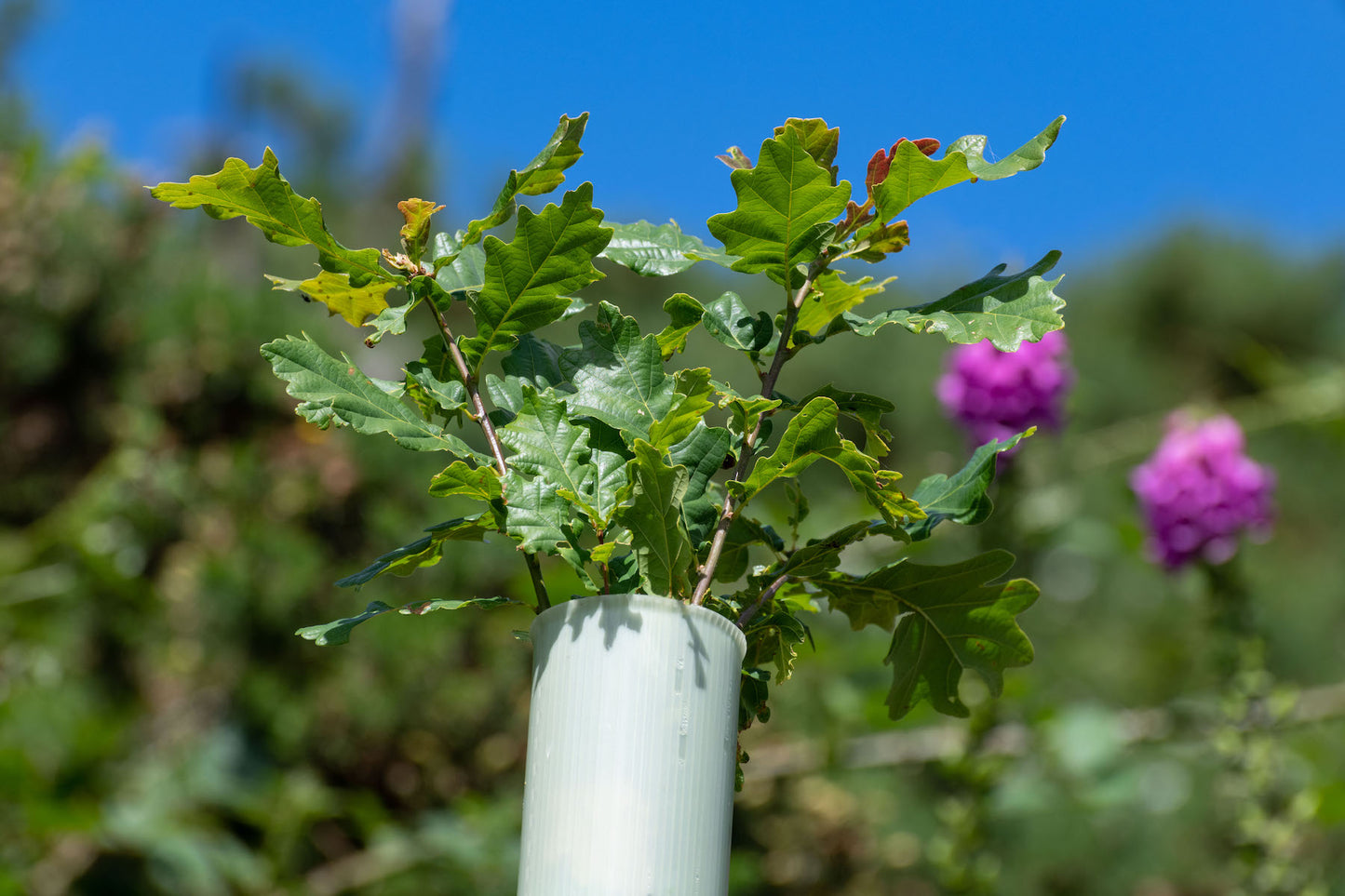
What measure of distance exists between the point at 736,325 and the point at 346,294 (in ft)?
0.41

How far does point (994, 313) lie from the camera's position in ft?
1.03

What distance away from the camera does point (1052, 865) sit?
248 centimetres

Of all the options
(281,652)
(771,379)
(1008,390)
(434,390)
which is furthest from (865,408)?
(281,652)

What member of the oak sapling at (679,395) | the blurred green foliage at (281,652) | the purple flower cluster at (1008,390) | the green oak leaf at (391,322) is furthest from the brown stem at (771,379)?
the purple flower cluster at (1008,390)

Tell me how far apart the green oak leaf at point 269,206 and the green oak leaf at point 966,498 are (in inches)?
6.9

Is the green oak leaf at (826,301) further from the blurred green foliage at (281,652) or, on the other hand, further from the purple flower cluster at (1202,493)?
the purple flower cluster at (1202,493)

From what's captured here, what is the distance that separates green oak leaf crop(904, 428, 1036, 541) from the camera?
0.32 metres

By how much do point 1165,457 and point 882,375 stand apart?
3.40 meters

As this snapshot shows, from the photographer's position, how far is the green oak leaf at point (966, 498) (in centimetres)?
32

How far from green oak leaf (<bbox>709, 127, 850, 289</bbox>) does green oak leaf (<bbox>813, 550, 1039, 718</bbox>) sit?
0.10 m

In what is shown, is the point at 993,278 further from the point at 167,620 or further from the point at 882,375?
the point at 882,375

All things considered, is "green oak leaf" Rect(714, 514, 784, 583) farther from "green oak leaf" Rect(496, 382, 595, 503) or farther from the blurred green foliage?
the blurred green foliage

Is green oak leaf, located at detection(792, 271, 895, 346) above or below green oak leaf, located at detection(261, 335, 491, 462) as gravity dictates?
above

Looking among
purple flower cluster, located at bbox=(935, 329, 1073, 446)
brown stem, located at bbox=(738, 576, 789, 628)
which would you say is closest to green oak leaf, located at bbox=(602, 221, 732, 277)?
brown stem, located at bbox=(738, 576, 789, 628)
